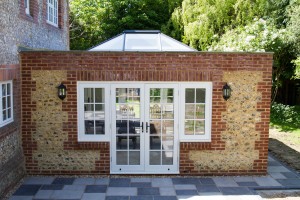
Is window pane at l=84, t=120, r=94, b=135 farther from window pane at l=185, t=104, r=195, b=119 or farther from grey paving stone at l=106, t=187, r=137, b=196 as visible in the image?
window pane at l=185, t=104, r=195, b=119

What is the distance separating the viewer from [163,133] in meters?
8.30

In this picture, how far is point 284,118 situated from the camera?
17172mm

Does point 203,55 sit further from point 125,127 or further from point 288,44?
point 288,44

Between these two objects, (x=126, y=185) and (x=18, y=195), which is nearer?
(x=18, y=195)

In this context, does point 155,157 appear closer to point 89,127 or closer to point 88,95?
point 89,127

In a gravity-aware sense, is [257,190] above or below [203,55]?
below

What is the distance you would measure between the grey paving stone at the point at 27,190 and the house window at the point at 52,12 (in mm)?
6053

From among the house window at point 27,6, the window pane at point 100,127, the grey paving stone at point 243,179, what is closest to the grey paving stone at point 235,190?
the grey paving stone at point 243,179

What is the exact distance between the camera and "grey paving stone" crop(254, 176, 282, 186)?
308 inches

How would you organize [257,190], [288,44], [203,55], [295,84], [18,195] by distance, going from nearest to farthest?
[18,195]
[257,190]
[203,55]
[288,44]
[295,84]

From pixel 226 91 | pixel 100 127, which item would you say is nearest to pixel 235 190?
pixel 226 91

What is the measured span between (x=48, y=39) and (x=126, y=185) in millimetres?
6014

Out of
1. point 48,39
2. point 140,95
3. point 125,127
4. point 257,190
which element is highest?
point 48,39

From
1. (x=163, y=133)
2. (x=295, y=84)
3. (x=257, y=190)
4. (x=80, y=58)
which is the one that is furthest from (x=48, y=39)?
(x=295, y=84)
